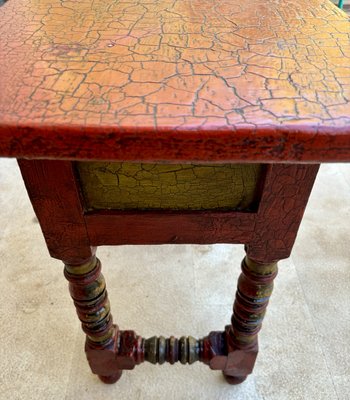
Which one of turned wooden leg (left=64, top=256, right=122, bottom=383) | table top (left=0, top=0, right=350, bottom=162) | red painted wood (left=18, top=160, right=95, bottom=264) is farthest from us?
turned wooden leg (left=64, top=256, right=122, bottom=383)

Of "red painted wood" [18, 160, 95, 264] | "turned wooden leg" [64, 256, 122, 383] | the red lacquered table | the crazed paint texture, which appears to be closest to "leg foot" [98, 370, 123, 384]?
"turned wooden leg" [64, 256, 122, 383]

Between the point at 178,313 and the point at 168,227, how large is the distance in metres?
0.55

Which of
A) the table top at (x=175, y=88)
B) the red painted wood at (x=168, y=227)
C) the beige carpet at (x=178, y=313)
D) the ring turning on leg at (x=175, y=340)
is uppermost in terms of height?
the table top at (x=175, y=88)

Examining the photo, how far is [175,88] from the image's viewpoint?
0.44 m

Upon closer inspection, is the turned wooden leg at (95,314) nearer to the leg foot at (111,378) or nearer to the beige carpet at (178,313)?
the leg foot at (111,378)

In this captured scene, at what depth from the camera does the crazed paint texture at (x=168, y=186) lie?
523mm

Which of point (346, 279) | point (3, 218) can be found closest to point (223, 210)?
point (346, 279)

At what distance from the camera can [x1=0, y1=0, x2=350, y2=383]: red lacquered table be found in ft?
1.27

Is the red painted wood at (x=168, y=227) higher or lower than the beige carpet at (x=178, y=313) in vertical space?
higher

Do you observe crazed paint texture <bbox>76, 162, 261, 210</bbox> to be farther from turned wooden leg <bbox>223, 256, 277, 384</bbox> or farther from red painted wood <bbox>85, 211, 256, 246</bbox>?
turned wooden leg <bbox>223, 256, 277, 384</bbox>

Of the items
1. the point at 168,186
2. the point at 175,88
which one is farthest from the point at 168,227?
the point at 175,88

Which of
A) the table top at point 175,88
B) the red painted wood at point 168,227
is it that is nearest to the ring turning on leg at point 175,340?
the red painted wood at point 168,227

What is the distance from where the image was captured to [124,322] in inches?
41.3

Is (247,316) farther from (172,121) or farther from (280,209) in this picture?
(172,121)
